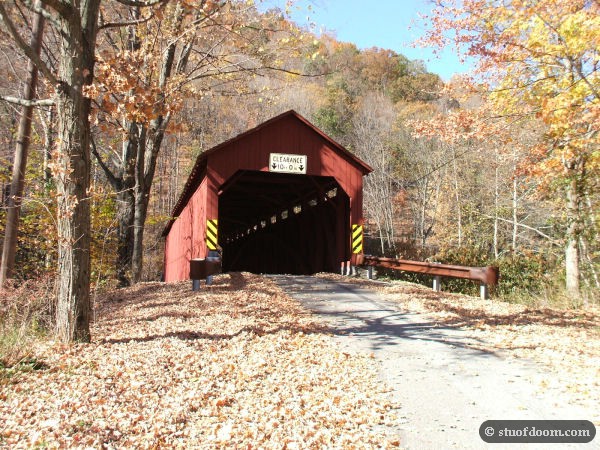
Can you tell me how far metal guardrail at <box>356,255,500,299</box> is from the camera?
9281 mm

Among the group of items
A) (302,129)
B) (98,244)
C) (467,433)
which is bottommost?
(467,433)

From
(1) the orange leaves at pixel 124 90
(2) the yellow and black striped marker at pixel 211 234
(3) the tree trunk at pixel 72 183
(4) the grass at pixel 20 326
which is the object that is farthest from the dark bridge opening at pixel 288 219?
(3) the tree trunk at pixel 72 183

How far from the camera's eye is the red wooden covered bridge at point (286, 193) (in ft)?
40.5

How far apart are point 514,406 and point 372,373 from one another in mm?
1308

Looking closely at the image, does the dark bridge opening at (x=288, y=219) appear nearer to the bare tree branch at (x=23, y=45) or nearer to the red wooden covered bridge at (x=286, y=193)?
the red wooden covered bridge at (x=286, y=193)

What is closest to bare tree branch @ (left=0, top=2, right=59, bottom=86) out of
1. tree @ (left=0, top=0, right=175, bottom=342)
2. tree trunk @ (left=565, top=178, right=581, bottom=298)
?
tree @ (left=0, top=0, right=175, bottom=342)

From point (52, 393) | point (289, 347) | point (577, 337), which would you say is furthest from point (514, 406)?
point (52, 393)

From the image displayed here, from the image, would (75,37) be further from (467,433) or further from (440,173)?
(440,173)

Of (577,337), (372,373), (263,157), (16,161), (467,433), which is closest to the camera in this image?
(467,433)

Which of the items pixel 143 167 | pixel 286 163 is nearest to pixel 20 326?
pixel 143 167

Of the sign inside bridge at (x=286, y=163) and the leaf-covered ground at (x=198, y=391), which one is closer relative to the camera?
the leaf-covered ground at (x=198, y=391)

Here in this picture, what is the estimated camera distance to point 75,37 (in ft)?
17.4

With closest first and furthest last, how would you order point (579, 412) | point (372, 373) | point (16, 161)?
point (579, 412) < point (372, 373) < point (16, 161)

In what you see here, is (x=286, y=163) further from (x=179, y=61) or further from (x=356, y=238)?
(x=179, y=61)
